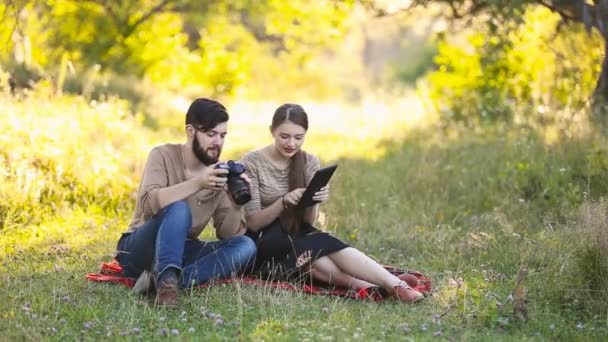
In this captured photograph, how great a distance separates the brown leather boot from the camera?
4.38 metres

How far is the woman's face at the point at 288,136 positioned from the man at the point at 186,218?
38cm

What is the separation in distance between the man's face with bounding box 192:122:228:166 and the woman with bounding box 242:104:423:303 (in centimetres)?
39

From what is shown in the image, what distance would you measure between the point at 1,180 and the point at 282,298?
3.03 m

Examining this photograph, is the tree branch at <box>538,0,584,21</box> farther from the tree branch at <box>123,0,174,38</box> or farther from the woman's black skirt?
the tree branch at <box>123,0,174,38</box>

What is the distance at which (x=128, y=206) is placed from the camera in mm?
7359

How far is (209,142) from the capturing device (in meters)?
4.71

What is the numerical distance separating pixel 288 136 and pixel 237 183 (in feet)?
1.74

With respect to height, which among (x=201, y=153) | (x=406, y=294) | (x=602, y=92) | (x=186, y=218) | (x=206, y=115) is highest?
(x=602, y=92)

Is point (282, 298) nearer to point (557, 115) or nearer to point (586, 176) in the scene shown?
point (586, 176)

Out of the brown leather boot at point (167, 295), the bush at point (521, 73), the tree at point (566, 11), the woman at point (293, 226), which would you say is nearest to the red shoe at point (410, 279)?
the woman at point (293, 226)

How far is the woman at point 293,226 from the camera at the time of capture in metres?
4.85

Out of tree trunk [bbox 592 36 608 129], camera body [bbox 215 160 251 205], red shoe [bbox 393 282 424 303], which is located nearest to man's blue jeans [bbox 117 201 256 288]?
camera body [bbox 215 160 251 205]

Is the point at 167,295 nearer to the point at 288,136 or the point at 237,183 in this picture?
the point at 237,183

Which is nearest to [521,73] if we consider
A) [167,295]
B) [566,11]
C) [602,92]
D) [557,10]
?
[566,11]
